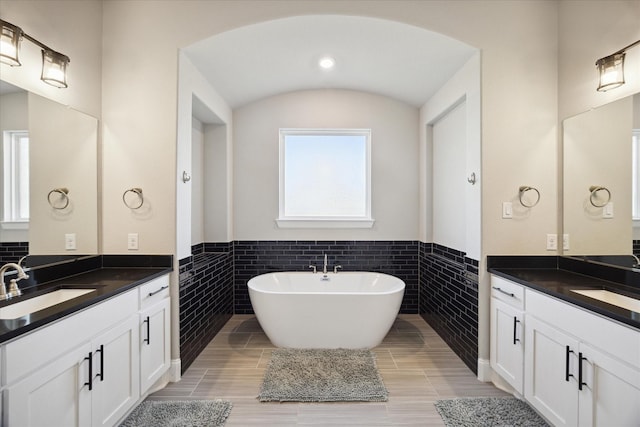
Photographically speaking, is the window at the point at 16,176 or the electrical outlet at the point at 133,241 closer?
the window at the point at 16,176

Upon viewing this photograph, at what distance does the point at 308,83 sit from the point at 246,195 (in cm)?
151

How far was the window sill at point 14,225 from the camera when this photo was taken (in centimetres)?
184

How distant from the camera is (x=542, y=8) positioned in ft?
8.55

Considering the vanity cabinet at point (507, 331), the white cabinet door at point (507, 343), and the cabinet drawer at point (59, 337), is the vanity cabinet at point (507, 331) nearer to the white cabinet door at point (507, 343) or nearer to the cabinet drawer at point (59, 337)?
the white cabinet door at point (507, 343)

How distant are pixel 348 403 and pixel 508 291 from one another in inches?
53.8

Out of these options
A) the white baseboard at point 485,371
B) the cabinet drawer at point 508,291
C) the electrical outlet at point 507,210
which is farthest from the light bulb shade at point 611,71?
the white baseboard at point 485,371

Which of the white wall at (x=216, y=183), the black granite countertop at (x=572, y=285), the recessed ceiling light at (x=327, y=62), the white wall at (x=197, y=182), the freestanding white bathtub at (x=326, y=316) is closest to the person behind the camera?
the black granite countertop at (x=572, y=285)

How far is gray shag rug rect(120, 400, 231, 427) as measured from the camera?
207 cm

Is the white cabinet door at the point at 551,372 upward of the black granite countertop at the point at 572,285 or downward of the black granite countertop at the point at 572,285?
downward

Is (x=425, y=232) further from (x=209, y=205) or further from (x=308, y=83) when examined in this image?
(x=209, y=205)

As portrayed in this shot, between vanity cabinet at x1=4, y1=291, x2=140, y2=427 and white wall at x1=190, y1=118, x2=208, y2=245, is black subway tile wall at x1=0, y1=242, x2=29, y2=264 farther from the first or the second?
white wall at x1=190, y1=118, x2=208, y2=245

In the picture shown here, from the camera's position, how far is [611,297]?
1.96 meters

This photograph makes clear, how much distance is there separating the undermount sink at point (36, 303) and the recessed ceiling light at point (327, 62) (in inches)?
105

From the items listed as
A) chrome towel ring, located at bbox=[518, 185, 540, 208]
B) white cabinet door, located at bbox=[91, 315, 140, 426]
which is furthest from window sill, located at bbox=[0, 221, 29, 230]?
chrome towel ring, located at bbox=[518, 185, 540, 208]
